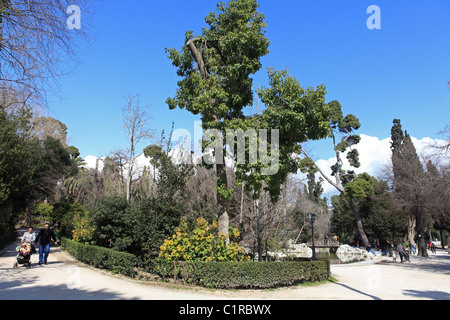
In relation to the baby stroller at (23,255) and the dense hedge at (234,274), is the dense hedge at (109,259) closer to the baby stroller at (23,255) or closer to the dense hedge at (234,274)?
the dense hedge at (234,274)

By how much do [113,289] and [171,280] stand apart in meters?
1.99

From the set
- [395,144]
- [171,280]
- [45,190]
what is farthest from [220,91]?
[395,144]

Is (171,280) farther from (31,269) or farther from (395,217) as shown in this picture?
(395,217)

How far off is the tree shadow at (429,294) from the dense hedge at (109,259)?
878 cm

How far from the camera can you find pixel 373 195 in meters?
34.2

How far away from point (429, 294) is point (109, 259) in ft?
35.2

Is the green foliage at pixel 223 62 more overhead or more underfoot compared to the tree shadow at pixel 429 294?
more overhead

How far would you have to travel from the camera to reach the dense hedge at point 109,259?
9.50 metres

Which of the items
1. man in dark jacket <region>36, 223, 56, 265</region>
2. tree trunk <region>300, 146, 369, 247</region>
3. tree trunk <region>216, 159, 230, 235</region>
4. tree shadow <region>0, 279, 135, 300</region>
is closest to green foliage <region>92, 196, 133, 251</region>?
man in dark jacket <region>36, 223, 56, 265</region>

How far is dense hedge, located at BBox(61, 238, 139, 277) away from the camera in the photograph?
9.50m

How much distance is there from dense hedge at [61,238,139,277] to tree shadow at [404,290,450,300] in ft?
28.8

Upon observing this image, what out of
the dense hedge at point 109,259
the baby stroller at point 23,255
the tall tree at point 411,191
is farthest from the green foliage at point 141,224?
the tall tree at point 411,191

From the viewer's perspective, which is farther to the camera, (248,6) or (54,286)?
(248,6)

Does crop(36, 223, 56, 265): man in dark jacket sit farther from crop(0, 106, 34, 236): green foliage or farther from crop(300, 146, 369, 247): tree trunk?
crop(300, 146, 369, 247): tree trunk
